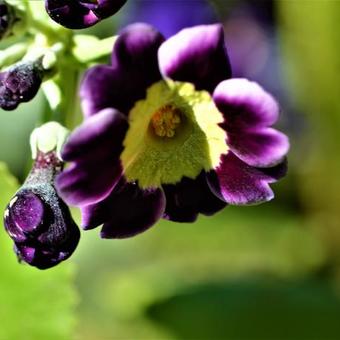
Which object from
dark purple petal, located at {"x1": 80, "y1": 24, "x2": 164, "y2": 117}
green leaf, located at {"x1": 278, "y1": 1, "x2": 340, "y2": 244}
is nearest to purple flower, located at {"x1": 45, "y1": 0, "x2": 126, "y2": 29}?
dark purple petal, located at {"x1": 80, "y1": 24, "x2": 164, "y2": 117}

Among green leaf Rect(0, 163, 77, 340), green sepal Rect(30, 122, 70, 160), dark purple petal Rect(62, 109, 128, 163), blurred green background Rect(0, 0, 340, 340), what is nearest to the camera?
dark purple petal Rect(62, 109, 128, 163)

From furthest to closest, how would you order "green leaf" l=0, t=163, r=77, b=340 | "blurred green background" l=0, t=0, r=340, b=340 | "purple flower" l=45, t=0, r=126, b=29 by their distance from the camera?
"blurred green background" l=0, t=0, r=340, b=340, "green leaf" l=0, t=163, r=77, b=340, "purple flower" l=45, t=0, r=126, b=29

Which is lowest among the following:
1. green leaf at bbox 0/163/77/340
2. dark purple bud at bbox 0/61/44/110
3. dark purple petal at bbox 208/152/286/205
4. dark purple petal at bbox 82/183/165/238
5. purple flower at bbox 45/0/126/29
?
green leaf at bbox 0/163/77/340

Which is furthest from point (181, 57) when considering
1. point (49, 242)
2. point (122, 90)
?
point (49, 242)

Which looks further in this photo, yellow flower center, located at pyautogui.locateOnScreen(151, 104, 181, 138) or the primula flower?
yellow flower center, located at pyautogui.locateOnScreen(151, 104, 181, 138)

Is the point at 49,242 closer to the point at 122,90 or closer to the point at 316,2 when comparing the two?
the point at 122,90

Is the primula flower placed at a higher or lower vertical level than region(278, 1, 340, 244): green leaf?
higher

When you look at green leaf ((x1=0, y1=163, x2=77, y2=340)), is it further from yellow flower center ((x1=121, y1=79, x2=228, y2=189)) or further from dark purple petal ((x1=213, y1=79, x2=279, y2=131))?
dark purple petal ((x1=213, y1=79, x2=279, y2=131))

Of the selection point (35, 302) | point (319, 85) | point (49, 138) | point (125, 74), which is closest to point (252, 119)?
point (125, 74)
